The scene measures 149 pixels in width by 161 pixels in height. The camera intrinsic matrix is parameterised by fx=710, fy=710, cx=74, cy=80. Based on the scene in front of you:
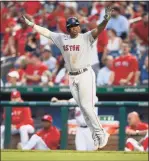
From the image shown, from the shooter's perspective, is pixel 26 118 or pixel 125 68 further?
pixel 125 68

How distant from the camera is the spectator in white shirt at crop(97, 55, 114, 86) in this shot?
1251 centimetres

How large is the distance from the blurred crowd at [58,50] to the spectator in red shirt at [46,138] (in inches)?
48.7

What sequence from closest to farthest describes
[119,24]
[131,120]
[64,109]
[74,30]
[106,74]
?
[74,30] < [131,120] < [64,109] < [106,74] < [119,24]

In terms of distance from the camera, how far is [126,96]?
1213 cm

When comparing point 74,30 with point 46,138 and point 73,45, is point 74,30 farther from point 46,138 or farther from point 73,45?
point 46,138

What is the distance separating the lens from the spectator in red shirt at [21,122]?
11.9 metres

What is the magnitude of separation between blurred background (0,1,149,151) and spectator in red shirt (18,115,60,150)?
0.34m

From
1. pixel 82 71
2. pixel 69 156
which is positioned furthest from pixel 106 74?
pixel 69 156

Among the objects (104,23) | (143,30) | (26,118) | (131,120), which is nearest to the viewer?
(104,23)

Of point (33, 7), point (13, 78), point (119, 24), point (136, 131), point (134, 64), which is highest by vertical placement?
point (33, 7)

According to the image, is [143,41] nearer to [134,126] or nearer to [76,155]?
[134,126]

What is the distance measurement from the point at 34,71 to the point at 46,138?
1.96 m

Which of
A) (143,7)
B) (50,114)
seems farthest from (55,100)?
(143,7)

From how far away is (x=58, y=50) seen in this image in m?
14.3
